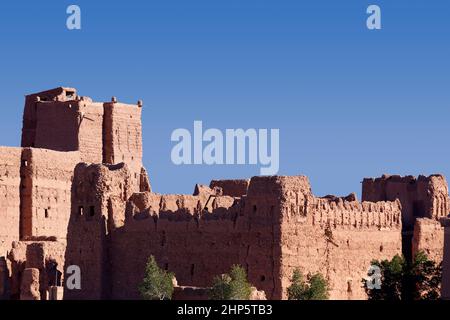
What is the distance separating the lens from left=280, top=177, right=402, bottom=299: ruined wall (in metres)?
96.6

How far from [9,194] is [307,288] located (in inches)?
1055

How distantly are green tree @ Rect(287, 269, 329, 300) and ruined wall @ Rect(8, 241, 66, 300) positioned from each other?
48.5 ft

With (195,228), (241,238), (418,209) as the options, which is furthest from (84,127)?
(241,238)

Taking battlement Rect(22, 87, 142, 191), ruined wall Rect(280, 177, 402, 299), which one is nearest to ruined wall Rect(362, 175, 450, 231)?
ruined wall Rect(280, 177, 402, 299)

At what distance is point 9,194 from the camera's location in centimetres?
11631

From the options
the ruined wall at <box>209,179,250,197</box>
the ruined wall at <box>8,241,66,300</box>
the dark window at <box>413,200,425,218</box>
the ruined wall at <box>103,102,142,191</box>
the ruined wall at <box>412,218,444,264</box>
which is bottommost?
the ruined wall at <box>8,241,66,300</box>

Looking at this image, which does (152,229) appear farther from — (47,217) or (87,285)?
(47,217)

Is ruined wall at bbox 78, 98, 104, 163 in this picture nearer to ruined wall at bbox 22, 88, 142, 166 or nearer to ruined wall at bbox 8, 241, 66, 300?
ruined wall at bbox 22, 88, 142, 166

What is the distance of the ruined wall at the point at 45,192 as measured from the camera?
11700 cm

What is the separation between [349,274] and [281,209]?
741 cm

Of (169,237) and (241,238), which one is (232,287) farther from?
(169,237)

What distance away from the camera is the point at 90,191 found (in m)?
103

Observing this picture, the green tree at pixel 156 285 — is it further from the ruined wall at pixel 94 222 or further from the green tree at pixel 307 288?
the green tree at pixel 307 288
